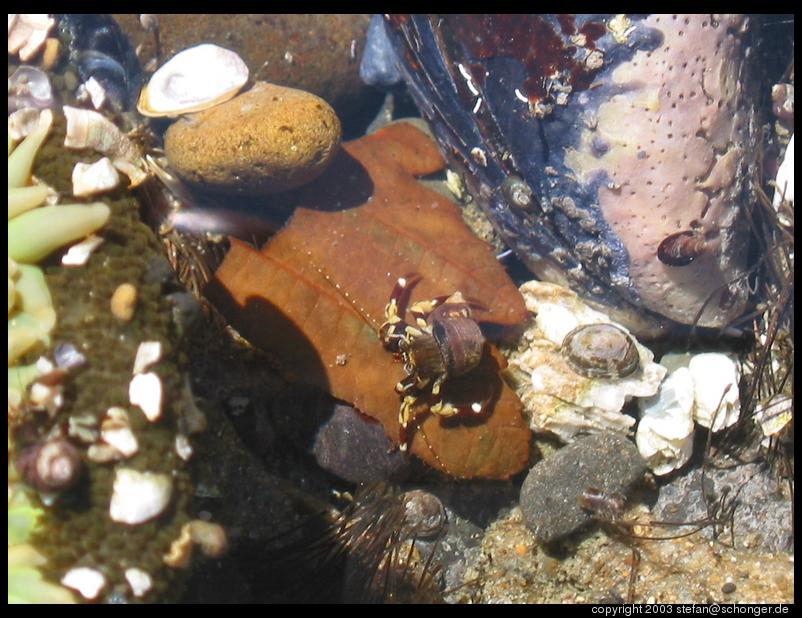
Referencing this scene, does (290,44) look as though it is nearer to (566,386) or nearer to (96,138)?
(96,138)

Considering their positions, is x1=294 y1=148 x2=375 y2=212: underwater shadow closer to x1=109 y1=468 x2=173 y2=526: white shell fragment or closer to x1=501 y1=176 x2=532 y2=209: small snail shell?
x1=501 y1=176 x2=532 y2=209: small snail shell

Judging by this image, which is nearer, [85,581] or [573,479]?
[85,581]

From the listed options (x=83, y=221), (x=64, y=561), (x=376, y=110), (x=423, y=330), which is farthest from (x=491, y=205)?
(x=64, y=561)

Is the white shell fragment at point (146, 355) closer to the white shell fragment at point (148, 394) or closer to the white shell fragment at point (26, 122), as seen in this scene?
the white shell fragment at point (148, 394)

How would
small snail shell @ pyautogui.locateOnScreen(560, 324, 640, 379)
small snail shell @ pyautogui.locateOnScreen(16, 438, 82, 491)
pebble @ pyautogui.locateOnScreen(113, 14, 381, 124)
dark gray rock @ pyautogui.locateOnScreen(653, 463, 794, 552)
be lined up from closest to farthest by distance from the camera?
1. small snail shell @ pyautogui.locateOnScreen(16, 438, 82, 491)
2. dark gray rock @ pyautogui.locateOnScreen(653, 463, 794, 552)
3. small snail shell @ pyautogui.locateOnScreen(560, 324, 640, 379)
4. pebble @ pyautogui.locateOnScreen(113, 14, 381, 124)

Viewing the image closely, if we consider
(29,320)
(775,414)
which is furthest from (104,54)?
(775,414)

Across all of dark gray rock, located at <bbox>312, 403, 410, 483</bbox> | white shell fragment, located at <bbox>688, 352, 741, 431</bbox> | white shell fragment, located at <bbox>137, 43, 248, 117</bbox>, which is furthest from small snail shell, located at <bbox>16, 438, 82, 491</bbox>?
white shell fragment, located at <bbox>688, 352, 741, 431</bbox>
